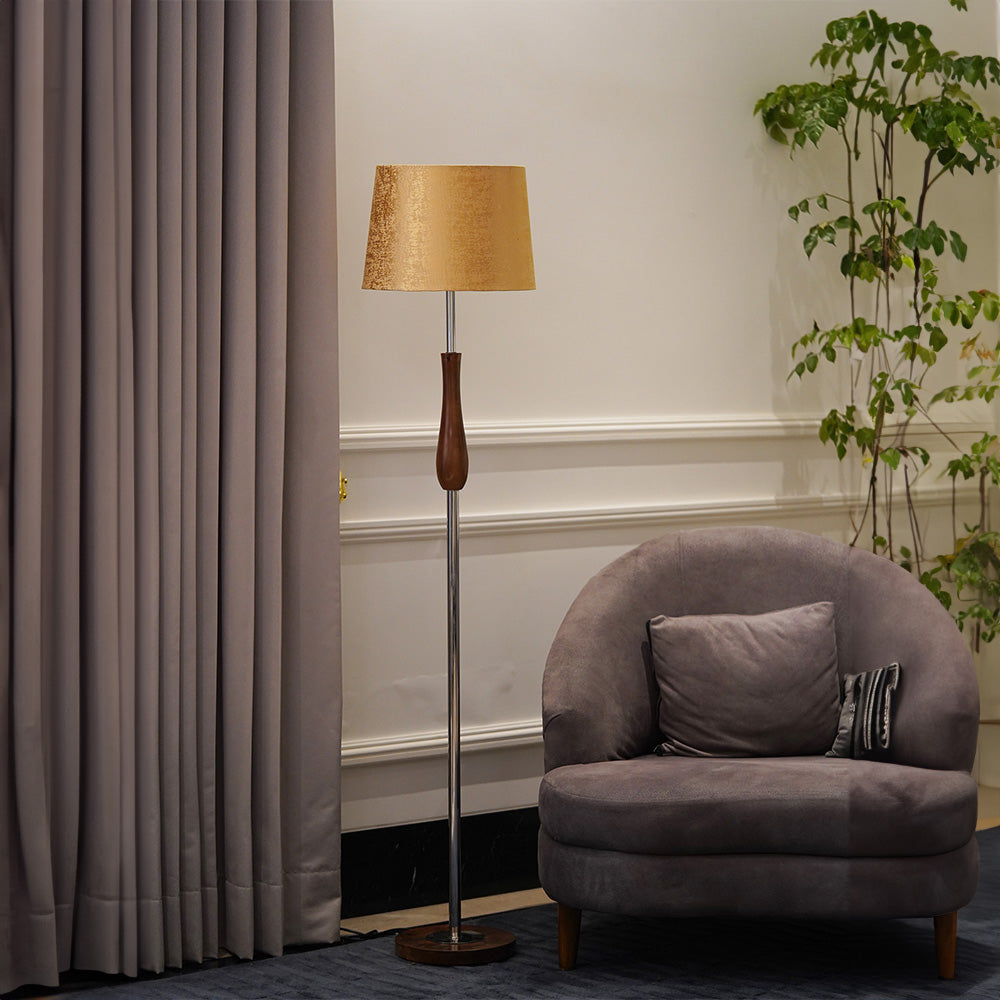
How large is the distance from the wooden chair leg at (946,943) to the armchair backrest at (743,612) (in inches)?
12.1

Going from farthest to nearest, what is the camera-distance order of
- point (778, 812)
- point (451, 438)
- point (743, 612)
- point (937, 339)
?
point (937, 339) → point (743, 612) → point (451, 438) → point (778, 812)

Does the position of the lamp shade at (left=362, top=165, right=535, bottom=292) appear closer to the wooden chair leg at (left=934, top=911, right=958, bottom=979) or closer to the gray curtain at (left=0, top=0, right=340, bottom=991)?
the gray curtain at (left=0, top=0, right=340, bottom=991)

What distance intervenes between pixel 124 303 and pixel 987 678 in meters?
3.03

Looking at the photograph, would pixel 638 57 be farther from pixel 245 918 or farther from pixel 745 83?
pixel 245 918

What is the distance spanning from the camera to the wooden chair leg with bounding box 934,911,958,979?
289 centimetres

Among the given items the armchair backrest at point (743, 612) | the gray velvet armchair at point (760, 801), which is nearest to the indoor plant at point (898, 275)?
the armchair backrest at point (743, 612)

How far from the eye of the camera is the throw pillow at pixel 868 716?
3.03m

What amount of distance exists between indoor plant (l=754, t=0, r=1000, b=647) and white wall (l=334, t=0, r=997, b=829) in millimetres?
118

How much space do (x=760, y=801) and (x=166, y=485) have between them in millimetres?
1371

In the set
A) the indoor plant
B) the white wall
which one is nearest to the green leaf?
the indoor plant

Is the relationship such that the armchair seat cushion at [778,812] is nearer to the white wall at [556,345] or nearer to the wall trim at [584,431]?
the white wall at [556,345]

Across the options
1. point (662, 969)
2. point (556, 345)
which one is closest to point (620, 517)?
point (556, 345)

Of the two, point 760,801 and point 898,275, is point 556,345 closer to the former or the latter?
point 898,275

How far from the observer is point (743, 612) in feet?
11.0
